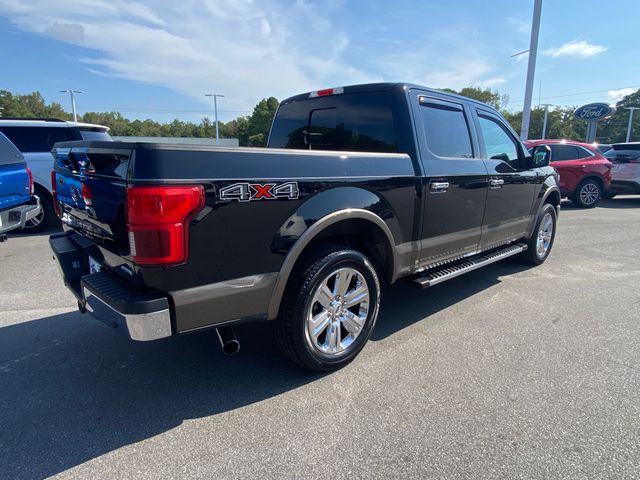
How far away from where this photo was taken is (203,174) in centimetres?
209

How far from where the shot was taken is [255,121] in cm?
5234

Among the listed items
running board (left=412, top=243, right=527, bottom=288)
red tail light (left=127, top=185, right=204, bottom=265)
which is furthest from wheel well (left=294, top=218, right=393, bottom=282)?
red tail light (left=127, top=185, right=204, bottom=265)

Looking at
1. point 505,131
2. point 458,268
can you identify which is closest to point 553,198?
point 505,131

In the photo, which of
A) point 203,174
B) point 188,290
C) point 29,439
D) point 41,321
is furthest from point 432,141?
point 41,321

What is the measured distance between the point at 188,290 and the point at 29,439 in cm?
123

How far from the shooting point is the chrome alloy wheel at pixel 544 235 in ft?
18.7

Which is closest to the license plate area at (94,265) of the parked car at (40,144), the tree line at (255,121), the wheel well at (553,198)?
the wheel well at (553,198)

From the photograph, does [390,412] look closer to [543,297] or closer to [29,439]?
[29,439]

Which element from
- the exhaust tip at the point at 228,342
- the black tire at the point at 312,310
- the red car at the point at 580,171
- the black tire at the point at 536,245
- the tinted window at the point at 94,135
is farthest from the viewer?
the red car at the point at 580,171

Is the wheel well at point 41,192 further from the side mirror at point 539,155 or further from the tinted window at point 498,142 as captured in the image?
the side mirror at point 539,155

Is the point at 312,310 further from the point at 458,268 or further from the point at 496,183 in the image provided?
the point at 496,183

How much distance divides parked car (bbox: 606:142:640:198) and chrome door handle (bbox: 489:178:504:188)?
443 inches

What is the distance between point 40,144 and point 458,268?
26.8 feet

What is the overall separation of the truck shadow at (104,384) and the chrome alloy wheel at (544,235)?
2873 millimetres
